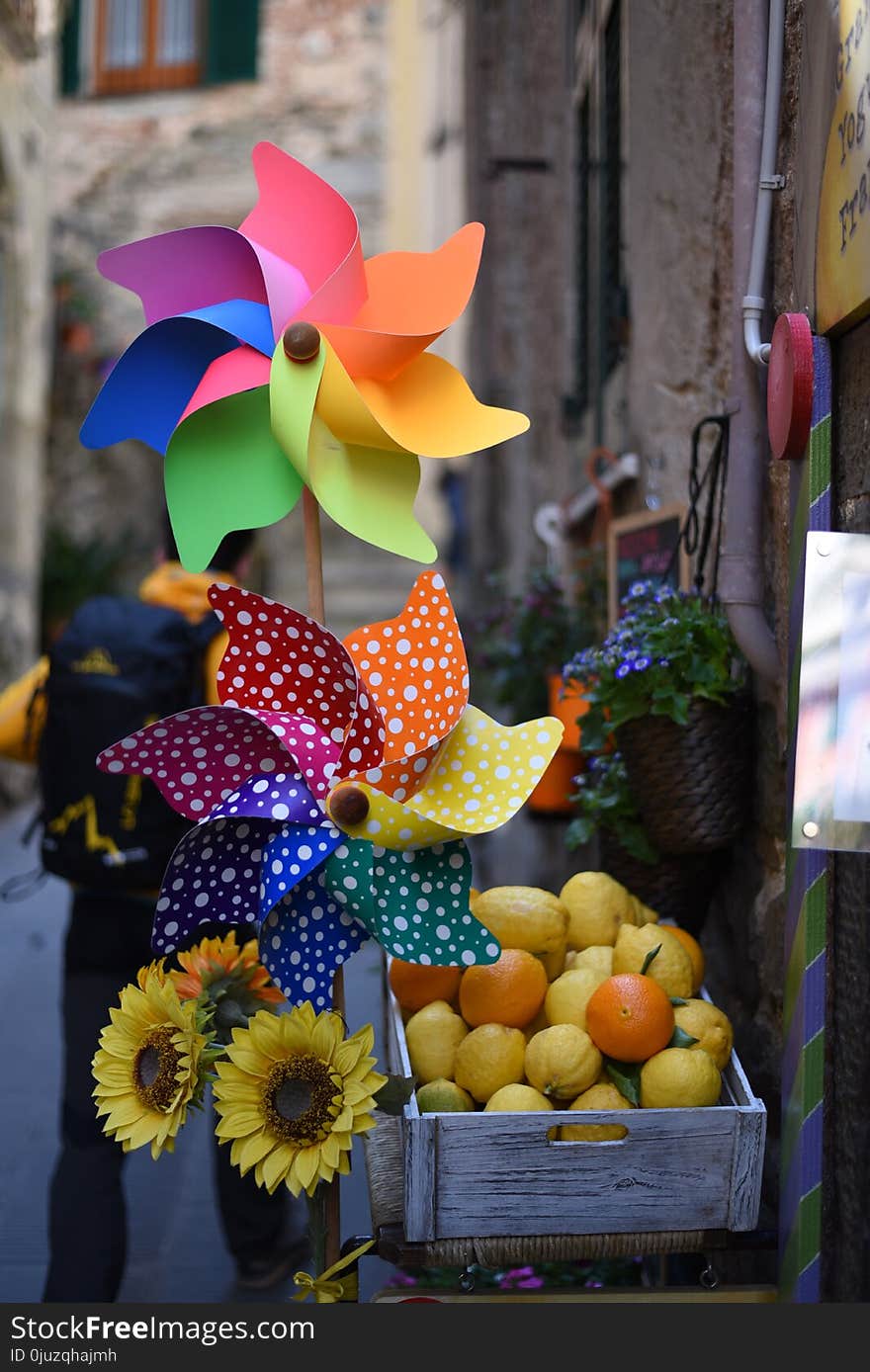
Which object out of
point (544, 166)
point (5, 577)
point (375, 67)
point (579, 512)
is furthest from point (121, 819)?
point (375, 67)

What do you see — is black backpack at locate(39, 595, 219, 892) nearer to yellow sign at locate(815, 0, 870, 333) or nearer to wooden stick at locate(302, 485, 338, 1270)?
wooden stick at locate(302, 485, 338, 1270)

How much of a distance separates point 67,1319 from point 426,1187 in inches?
17.7

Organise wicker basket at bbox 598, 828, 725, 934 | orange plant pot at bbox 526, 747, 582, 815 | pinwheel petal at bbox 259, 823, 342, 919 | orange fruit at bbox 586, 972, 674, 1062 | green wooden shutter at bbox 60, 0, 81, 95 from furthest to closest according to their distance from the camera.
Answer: green wooden shutter at bbox 60, 0, 81, 95
orange plant pot at bbox 526, 747, 582, 815
wicker basket at bbox 598, 828, 725, 934
orange fruit at bbox 586, 972, 674, 1062
pinwheel petal at bbox 259, 823, 342, 919

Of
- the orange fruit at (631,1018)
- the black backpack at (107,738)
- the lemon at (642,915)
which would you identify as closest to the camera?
the orange fruit at (631,1018)

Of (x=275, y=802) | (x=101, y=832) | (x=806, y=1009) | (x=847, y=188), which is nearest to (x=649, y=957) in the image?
(x=806, y=1009)

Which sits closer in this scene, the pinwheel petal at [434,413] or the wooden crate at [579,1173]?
the wooden crate at [579,1173]

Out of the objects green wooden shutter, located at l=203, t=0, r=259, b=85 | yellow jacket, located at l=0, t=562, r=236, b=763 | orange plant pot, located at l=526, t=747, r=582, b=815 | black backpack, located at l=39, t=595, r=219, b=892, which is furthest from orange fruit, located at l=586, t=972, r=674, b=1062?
green wooden shutter, located at l=203, t=0, r=259, b=85

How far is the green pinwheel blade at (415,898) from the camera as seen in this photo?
159cm

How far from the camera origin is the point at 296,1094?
5.14 ft

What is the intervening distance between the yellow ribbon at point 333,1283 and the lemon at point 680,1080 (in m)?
0.42

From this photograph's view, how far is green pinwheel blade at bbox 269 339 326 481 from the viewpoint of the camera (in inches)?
64.9

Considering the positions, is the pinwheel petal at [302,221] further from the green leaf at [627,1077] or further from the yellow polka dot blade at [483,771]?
the green leaf at [627,1077]

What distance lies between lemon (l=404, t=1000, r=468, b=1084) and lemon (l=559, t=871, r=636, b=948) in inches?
10.0

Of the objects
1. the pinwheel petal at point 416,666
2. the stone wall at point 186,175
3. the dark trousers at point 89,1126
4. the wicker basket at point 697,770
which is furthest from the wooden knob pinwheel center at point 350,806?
the stone wall at point 186,175
